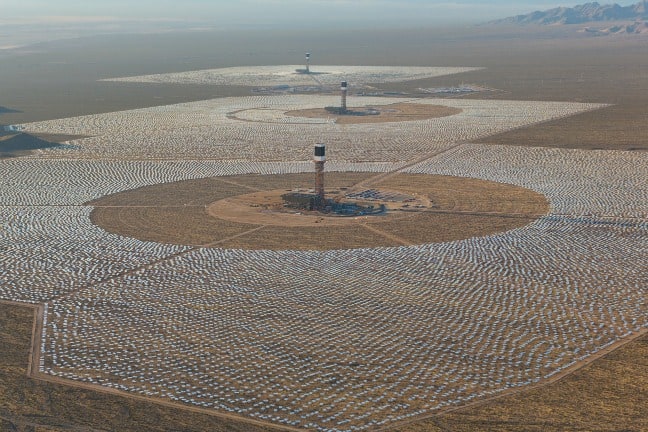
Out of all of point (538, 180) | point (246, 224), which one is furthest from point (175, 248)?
point (538, 180)

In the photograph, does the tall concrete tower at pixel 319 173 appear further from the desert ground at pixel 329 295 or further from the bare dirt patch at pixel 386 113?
the bare dirt patch at pixel 386 113

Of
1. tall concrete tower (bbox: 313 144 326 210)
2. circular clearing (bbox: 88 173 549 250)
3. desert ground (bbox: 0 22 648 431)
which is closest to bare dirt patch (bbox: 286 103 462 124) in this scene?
desert ground (bbox: 0 22 648 431)

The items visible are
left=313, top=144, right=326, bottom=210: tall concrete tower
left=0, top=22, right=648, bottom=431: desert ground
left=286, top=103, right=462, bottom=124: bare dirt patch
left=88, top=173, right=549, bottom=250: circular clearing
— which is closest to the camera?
left=0, top=22, right=648, bottom=431: desert ground

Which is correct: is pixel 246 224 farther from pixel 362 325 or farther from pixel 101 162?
pixel 101 162

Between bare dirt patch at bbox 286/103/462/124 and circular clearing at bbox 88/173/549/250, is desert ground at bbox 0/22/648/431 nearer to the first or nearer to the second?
circular clearing at bbox 88/173/549/250

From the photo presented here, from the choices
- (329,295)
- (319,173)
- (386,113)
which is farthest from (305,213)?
(386,113)
